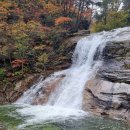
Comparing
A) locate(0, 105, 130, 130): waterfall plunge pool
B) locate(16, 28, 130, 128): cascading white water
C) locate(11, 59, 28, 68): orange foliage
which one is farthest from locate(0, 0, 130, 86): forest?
locate(0, 105, 130, 130): waterfall plunge pool

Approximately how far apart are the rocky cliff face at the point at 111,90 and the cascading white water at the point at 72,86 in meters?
0.82

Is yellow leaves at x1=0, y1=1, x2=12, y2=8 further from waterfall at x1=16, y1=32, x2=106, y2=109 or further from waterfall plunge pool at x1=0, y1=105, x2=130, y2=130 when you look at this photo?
waterfall plunge pool at x1=0, y1=105, x2=130, y2=130

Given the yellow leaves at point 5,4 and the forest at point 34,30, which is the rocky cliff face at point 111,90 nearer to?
the forest at point 34,30

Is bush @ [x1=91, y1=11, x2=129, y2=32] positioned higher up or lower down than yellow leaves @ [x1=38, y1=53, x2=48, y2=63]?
higher up

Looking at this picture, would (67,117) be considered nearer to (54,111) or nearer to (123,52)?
(54,111)

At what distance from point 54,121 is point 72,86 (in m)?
5.66

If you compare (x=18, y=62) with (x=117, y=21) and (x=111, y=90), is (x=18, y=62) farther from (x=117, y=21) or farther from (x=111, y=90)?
(x=117, y=21)

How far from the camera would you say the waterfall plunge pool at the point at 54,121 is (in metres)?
15.2

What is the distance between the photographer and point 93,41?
2683cm

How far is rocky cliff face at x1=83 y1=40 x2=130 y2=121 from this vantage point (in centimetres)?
1766

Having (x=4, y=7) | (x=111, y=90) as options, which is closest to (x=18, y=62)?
(x=111, y=90)

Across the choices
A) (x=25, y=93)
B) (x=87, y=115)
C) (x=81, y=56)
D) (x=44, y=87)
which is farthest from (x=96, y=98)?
(x=81, y=56)

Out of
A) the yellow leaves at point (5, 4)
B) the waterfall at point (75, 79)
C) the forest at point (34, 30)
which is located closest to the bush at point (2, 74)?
the forest at point (34, 30)

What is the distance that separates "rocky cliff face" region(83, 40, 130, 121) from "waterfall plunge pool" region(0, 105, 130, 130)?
941mm
